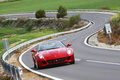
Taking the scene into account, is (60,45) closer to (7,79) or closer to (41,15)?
(7,79)

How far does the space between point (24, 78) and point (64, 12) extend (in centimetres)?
5103

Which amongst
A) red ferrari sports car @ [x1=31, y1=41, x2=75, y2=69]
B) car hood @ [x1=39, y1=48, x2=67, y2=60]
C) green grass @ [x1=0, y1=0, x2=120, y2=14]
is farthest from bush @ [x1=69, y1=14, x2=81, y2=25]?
car hood @ [x1=39, y1=48, x2=67, y2=60]

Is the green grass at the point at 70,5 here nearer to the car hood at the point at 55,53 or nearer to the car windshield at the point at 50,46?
the car windshield at the point at 50,46

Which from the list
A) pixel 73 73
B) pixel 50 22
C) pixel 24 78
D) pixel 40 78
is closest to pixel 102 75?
pixel 73 73

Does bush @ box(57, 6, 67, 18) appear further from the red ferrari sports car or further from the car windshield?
the red ferrari sports car

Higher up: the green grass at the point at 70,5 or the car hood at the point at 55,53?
the car hood at the point at 55,53

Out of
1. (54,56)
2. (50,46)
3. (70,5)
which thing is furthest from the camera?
(70,5)

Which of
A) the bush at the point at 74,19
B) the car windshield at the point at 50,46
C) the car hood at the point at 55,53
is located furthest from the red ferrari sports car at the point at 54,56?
the bush at the point at 74,19

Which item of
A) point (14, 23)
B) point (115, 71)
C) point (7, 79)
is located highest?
point (115, 71)

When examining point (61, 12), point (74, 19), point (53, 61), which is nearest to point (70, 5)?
point (61, 12)

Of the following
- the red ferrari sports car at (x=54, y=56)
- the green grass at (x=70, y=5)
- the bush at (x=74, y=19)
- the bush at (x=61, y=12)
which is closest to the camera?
the red ferrari sports car at (x=54, y=56)

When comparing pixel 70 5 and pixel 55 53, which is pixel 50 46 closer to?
pixel 55 53

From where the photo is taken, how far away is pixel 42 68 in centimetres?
1312

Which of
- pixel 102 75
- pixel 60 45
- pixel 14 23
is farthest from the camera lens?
pixel 14 23
